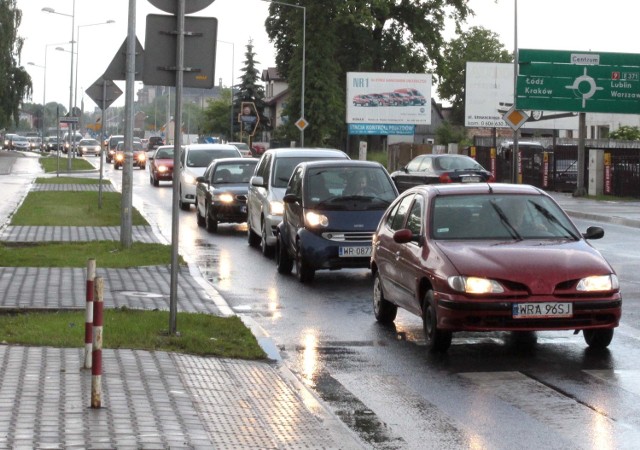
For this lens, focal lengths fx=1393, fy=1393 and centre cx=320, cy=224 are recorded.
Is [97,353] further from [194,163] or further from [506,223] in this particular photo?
[194,163]

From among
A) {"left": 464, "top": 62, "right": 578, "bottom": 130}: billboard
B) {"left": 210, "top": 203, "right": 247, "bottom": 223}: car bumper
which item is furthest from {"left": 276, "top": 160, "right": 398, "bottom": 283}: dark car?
{"left": 464, "top": 62, "right": 578, "bottom": 130}: billboard

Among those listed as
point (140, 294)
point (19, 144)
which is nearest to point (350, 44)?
point (19, 144)

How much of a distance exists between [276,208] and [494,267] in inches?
421

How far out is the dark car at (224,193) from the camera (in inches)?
1089

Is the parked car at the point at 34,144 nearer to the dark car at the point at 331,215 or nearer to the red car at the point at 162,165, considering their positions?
the red car at the point at 162,165

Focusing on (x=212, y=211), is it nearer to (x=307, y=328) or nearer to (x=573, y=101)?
(x=307, y=328)

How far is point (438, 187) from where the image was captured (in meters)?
13.0

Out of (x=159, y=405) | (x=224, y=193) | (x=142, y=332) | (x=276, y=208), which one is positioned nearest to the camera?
(x=159, y=405)

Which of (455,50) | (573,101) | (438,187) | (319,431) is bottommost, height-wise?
(319,431)

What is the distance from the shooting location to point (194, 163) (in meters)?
37.4

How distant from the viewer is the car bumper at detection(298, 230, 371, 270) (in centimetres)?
1753

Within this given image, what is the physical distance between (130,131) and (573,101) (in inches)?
1228

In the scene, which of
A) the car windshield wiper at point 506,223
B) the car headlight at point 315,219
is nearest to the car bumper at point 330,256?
the car headlight at point 315,219

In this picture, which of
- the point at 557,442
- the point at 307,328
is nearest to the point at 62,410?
the point at 557,442
